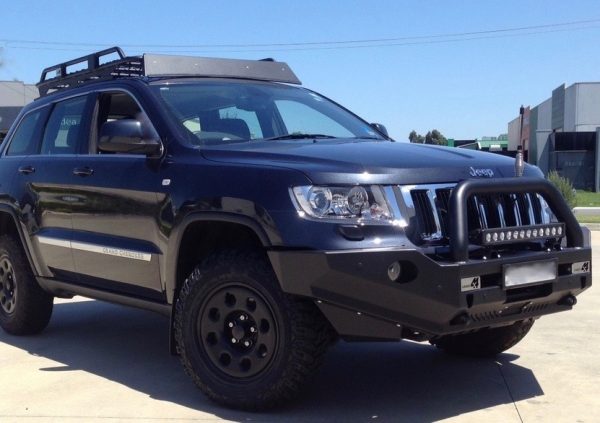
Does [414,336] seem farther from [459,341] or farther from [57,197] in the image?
[57,197]

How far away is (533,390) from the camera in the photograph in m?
4.68

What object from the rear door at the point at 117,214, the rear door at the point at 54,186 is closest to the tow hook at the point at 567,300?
the rear door at the point at 117,214

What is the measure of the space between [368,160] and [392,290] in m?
0.71

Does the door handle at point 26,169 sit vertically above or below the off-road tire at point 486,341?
above

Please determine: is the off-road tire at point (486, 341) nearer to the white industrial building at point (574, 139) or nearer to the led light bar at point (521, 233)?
the led light bar at point (521, 233)

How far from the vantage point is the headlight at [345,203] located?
12.6ft

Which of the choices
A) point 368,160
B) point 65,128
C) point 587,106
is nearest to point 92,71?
point 65,128

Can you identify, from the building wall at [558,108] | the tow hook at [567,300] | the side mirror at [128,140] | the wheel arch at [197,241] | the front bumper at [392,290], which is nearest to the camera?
the front bumper at [392,290]

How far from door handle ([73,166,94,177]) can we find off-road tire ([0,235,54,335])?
115 cm

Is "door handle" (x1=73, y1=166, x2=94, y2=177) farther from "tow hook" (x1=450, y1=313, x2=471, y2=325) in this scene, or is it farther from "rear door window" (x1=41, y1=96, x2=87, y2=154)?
"tow hook" (x1=450, y1=313, x2=471, y2=325)

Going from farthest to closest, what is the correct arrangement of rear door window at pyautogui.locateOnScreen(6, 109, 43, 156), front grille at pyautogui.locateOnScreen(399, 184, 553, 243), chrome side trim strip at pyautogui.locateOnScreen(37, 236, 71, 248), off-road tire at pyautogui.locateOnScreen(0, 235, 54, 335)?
rear door window at pyautogui.locateOnScreen(6, 109, 43, 156), off-road tire at pyautogui.locateOnScreen(0, 235, 54, 335), chrome side trim strip at pyautogui.locateOnScreen(37, 236, 71, 248), front grille at pyautogui.locateOnScreen(399, 184, 553, 243)

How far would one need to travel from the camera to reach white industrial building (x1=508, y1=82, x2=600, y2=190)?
124ft

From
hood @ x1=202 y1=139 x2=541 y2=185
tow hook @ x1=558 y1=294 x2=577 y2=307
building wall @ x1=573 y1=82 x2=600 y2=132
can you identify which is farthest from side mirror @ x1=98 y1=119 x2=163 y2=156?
building wall @ x1=573 y1=82 x2=600 y2=132

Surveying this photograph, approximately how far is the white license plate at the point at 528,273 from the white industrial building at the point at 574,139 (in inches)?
1129
